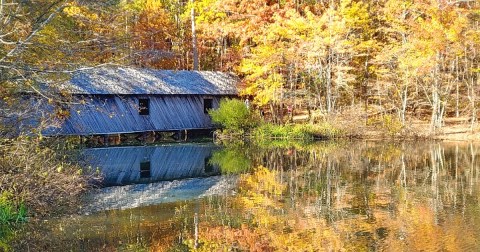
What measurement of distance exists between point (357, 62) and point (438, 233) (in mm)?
24982

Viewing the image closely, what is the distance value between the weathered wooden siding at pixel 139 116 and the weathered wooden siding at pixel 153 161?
9.85ft

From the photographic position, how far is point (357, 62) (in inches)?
1289

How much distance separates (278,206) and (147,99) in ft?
65.2

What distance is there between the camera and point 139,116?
1155 inches

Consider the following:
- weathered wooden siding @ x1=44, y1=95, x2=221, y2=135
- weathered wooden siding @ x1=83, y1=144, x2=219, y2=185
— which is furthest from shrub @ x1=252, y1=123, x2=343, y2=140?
weathered wooden siding @ x1=83, y1=144, x2=219, y2=185

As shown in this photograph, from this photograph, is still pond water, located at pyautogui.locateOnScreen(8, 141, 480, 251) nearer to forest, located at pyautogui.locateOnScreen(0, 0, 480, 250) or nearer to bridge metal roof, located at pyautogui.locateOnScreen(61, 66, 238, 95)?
forest, located at pyautogui.locateOnScreen(0, 0, 480, 250)

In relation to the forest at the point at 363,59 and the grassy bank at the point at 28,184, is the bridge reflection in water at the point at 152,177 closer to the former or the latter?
the grassy bank at the point at 28,184

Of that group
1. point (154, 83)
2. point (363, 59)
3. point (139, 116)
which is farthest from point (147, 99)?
point (363, 59)

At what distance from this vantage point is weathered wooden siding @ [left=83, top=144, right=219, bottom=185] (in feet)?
53.6

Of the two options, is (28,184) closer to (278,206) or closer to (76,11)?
(76,11)

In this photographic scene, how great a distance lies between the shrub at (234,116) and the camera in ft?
96.4

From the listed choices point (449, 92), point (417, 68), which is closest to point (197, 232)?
point (417, 68)

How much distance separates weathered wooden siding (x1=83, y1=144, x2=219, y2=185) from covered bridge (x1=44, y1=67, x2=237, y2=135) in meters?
3.21

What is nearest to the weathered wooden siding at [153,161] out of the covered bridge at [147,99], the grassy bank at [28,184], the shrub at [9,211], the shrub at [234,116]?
the covered bridge at [147,99]
